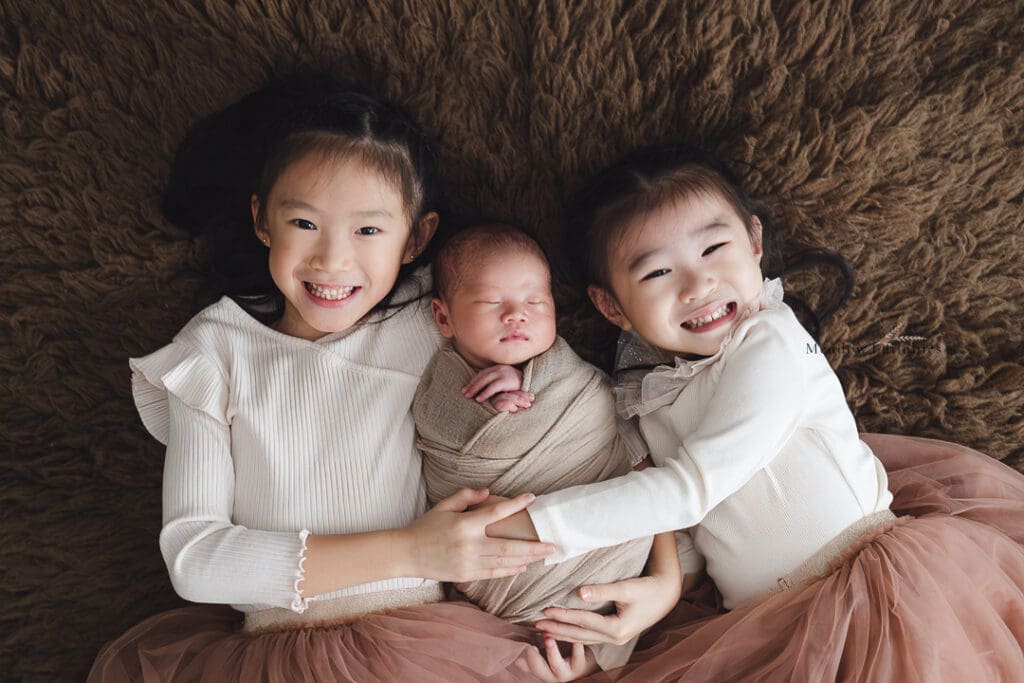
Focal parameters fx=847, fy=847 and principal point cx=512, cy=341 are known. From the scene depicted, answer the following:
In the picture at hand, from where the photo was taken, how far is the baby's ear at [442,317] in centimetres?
141

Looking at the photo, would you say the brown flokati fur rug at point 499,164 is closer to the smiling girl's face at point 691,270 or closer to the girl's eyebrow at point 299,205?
the smiling girl's face at point 691,270

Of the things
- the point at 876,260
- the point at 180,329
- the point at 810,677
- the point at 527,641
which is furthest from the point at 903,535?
the point at 180,329

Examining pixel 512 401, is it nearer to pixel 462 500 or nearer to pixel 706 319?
pixel 462 500

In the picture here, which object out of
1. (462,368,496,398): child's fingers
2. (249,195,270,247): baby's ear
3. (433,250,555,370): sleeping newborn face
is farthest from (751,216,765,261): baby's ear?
(249,195,270,247): baby's ear

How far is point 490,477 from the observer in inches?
52.5

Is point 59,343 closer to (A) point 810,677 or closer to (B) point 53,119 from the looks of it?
(B) point 53,119

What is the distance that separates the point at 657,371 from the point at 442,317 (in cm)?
37

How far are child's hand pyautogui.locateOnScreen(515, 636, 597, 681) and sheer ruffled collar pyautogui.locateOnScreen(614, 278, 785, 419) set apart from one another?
38 centimetres

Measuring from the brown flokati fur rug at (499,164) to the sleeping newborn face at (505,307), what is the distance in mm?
171

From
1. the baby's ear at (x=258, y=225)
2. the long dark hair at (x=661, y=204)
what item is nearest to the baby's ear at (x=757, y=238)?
the long dark hair at (x=661, y=204)

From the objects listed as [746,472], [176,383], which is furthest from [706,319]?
[176,383]

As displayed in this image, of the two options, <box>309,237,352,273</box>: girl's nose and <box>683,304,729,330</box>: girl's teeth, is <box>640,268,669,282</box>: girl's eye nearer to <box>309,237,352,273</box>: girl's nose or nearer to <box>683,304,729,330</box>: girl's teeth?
<box>683,304,729,330</box>: girl's teeth

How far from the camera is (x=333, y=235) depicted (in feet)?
4.21

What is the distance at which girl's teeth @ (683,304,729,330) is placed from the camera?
133 centimetres
